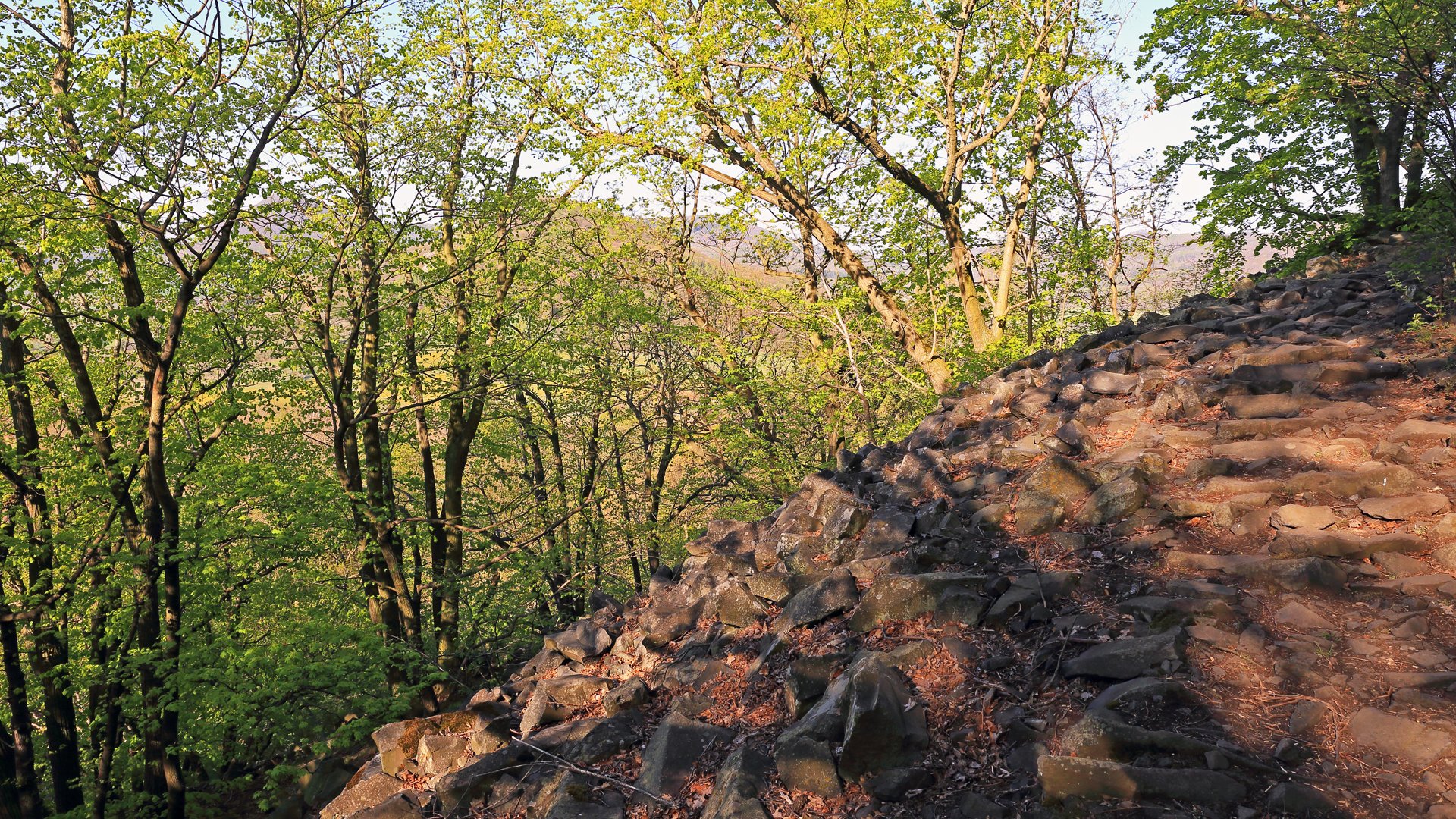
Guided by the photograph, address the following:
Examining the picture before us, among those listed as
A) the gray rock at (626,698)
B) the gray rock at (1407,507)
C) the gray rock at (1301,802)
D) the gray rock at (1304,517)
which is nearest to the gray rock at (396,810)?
the gray rock at (626,698)

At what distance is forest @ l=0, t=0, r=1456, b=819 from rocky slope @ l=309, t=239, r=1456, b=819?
4256mm

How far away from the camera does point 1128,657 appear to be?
4.37 metres

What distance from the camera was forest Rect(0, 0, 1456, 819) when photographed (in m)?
10.5

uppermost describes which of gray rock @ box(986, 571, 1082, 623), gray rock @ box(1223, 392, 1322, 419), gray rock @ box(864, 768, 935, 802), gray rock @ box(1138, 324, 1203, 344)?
gray rock @ box(1138, 324, 1203, 344)

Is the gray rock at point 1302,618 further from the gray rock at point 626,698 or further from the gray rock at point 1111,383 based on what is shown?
the gray rock at point 626,698

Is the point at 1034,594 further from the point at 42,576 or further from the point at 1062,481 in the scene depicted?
the point at 42,576

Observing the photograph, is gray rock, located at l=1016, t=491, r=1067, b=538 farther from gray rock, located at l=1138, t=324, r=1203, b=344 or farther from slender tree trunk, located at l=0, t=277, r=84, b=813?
slender tree trunk, located at l=0, t=277, r=84, b=813

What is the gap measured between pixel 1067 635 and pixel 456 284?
1453 centimetres

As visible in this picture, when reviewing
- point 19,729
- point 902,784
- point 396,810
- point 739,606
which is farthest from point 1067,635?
point 19,729

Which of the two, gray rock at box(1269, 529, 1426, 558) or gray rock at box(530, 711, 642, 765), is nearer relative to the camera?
gray rock at box(1269, 529, 1426, 558)

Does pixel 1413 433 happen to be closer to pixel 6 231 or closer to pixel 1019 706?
pixel 1019 706

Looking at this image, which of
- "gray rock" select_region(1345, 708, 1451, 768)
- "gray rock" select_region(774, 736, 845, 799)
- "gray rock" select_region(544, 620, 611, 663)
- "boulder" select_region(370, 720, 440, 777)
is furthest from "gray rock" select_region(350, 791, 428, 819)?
"gray rock" select_region(1345, 708, 1451, 768)

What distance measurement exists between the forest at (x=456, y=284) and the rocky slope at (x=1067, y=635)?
4.26 metres

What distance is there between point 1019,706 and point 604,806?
262cm
